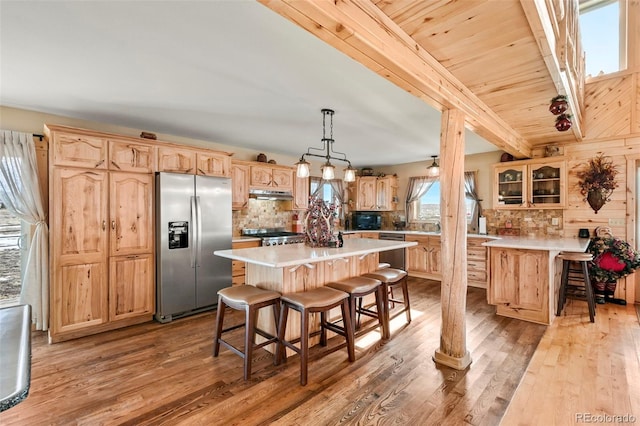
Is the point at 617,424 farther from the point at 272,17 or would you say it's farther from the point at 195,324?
the point at 195,324

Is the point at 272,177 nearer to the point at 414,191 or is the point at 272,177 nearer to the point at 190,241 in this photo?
the point at 190,241

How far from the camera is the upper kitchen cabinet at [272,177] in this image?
5.18 m

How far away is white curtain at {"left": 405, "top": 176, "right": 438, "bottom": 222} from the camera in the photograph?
660 cm

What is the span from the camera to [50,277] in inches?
124

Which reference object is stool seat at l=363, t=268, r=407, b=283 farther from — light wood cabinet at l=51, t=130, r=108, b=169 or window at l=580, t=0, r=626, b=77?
window at l=580, t=0, r=626, b=77

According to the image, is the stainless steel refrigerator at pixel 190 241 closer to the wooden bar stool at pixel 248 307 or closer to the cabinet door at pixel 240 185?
the cabinet door at pixel 240 185

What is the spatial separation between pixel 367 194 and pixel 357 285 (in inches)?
172

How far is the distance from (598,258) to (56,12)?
6.10m

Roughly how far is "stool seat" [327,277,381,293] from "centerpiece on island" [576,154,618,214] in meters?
3.68

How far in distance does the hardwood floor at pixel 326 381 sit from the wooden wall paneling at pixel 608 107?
264 cm

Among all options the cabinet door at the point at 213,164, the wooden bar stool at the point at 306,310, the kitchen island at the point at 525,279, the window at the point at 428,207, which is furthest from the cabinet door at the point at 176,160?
the window at the point at 428,207

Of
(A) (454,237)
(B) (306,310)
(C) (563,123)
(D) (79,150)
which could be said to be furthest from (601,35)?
(D) (79,150)

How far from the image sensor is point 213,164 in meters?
4.26

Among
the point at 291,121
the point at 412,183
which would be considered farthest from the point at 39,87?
the point at 412,183
